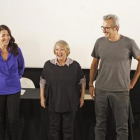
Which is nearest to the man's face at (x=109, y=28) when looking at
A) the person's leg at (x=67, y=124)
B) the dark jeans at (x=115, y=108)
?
the dark jeans at (x=115, y=108)

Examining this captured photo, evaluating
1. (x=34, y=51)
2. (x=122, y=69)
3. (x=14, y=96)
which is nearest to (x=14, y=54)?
(x=14, y=96)

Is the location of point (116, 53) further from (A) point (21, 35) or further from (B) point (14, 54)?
(A) point (21, 35)

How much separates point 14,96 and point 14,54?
0.40 meters

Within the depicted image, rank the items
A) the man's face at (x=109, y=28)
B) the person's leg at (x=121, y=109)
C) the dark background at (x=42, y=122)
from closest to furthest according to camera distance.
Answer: the man's face at (x=109, y=28) → the person's leg at (x=121, y=109) → the dark background at (x=42, y=122)

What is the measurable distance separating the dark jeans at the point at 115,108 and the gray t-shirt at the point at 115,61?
0.06 meters

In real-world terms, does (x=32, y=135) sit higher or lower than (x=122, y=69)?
lower

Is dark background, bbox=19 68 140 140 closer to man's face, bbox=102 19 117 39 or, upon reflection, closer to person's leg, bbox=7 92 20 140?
person's leg, bbox=7 92 20 140

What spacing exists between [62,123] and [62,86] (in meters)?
0.39

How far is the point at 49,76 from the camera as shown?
2.17 meters

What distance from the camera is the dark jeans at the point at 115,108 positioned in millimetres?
2170

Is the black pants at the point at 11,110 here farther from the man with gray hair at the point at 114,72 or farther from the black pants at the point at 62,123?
the man with gray hair at the point at 114,72

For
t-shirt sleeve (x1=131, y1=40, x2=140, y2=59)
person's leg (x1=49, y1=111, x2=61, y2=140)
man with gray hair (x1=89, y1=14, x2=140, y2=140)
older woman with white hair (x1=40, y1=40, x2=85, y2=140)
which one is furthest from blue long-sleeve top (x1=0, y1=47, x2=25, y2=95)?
t-shirt sleeve (x1=131, y1=40, x2=140, y2=59)

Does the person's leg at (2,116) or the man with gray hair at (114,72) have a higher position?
the man with gray hair at (114,72)

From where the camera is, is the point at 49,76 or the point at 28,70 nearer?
the point at 49,76
